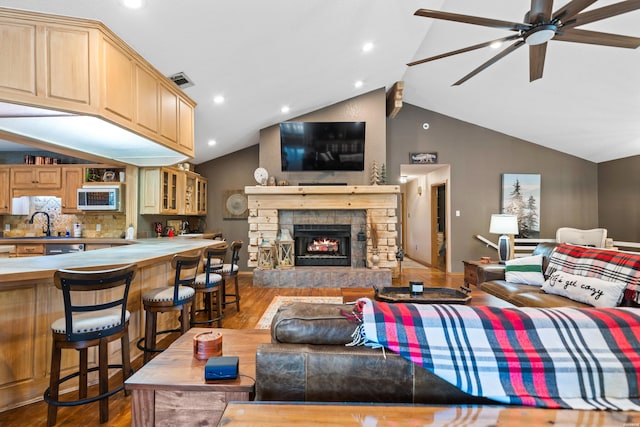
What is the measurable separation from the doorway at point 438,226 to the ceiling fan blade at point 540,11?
16.1 ft

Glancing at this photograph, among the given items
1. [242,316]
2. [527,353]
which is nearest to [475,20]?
[527,353]

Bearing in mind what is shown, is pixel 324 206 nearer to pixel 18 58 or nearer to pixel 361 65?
pixel 361 65

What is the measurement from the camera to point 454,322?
3.40 ft

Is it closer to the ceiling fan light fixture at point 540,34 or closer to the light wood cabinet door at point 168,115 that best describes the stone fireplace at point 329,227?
the light wood cabinet door at point 168,115

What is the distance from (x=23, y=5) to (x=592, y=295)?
4.57 m

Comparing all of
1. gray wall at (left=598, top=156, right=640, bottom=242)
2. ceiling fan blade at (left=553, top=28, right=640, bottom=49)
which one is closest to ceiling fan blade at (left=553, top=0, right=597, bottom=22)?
ceiling fan blade at (left=553, top=28, right=640, bottom=49)

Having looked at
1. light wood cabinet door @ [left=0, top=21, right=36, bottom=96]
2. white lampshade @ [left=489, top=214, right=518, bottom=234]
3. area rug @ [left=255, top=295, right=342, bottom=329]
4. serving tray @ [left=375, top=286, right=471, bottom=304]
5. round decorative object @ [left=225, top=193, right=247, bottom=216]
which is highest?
light wood cabinet door @ [left=0, top=21, right=36, bottom=96]

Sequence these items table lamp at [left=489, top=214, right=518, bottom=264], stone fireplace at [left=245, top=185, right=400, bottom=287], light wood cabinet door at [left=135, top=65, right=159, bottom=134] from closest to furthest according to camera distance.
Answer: light wood cabinet door at [left=135, top=65, right=159, bottom=134], table lamp at [left=489, top=214, right=518, bottom=264], stone fireplace at [left=245, top=185, right=400, bottom=287]

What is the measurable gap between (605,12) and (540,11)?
38 centimetres

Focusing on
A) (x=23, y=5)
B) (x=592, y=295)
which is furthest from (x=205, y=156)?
(x=592, y=295)

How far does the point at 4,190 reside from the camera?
195 inches

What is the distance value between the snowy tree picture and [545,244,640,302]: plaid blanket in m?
3.29

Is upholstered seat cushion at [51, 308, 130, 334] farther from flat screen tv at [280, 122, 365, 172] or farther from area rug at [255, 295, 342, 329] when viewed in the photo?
flat screen tv at [280, 122, 365, 172]

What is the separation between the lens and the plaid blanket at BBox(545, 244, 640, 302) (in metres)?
2.40
